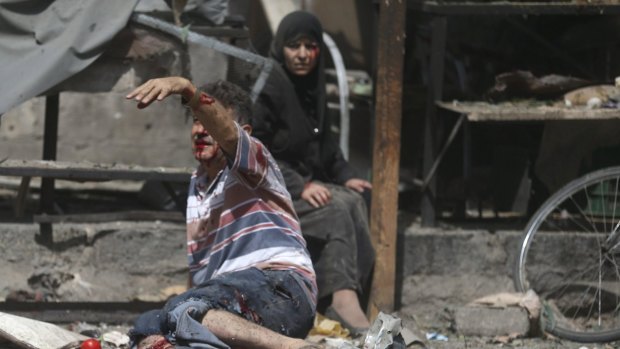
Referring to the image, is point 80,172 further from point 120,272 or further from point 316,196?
point 316,196

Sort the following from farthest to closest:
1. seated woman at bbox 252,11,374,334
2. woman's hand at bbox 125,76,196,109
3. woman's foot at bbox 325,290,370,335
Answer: seated woman at bbox 252,11,374,334
woman's foot at bbox 325,290,370,335
woman's hand at bbox 125,76,196,109

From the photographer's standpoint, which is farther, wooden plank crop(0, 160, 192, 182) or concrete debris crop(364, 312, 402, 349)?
wooden plank crop(0, 160, 192, 182)

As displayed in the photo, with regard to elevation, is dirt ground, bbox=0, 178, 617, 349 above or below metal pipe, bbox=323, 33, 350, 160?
below

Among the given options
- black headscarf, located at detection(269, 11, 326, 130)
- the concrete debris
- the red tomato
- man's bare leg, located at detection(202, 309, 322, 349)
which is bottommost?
the red tomato

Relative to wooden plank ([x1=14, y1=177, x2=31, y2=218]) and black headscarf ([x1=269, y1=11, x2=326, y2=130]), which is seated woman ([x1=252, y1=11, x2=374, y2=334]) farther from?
wooden plank ([x1=14, y1=177, x2=31, y2=218])

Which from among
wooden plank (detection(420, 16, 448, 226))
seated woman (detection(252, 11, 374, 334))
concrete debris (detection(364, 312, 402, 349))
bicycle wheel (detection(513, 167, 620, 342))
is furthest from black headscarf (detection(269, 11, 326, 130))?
concrete debris (detection(364, 312, 402, 349))

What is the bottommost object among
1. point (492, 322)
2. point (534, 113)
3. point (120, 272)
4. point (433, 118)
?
point (492, 322)

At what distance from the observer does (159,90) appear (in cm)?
467

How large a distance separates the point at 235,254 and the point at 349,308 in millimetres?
1376

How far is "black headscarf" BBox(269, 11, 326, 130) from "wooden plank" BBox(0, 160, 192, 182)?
824 mm

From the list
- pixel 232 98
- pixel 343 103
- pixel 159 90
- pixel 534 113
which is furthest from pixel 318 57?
pixel 159 90

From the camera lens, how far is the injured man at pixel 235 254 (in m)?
5.09

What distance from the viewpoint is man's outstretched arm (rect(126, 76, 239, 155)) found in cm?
467

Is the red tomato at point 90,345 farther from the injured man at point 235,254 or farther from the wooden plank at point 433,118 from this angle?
the wooden plank at point 433,118
